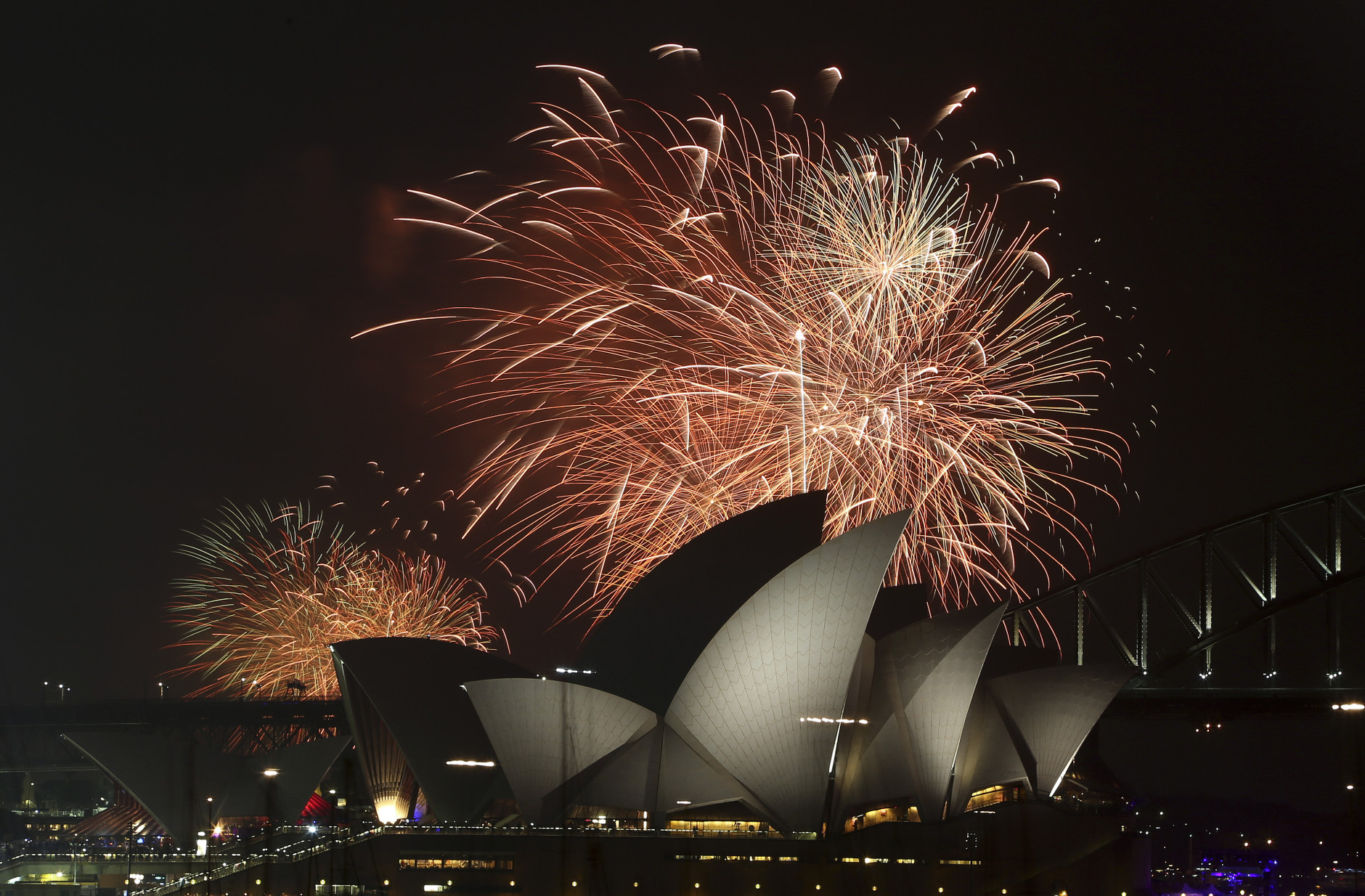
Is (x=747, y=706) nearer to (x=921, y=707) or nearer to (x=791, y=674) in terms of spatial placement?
(x=791, y=674)

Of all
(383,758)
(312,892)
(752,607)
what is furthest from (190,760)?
(752,607)

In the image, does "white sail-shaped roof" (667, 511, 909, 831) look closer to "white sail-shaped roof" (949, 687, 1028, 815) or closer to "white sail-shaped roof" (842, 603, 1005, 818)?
"white sail-shaped roof" (842, 603, 1005, 818)

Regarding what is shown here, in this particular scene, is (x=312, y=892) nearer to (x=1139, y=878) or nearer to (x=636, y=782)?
(x=636, y=782)

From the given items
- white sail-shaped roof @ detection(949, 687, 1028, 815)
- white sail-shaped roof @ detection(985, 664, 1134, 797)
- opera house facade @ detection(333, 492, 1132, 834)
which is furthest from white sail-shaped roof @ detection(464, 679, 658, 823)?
white sail-shaped roof @ detection(985, 664, 1134, 797)

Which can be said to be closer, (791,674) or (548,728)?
(791,674)

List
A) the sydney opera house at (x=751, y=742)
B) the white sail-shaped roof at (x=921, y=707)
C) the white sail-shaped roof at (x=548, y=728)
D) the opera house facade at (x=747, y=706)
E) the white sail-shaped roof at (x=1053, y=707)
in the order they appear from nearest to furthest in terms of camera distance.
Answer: the opera house facade at (x=747, y=706)
the sydney opera house at (x=751, y=742)
the white sail-shaped roof at (x=548, y=728)
the white sail-shaped roof at (x=921, y=707)
the white sail-shaped roof at (x=1053, y=707)

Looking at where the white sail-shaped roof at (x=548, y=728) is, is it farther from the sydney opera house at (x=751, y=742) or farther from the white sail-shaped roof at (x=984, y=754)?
the white sail-shaped roof at (x=984, y=754)

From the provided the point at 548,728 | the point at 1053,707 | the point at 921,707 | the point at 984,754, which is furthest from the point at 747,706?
the point at 1053,707

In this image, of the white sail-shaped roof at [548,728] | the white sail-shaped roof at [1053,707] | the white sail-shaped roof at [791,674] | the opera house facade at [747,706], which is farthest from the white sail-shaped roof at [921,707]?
the white sail-shaped roof at [548,728]

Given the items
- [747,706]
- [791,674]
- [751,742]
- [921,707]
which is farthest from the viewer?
[921,707]
